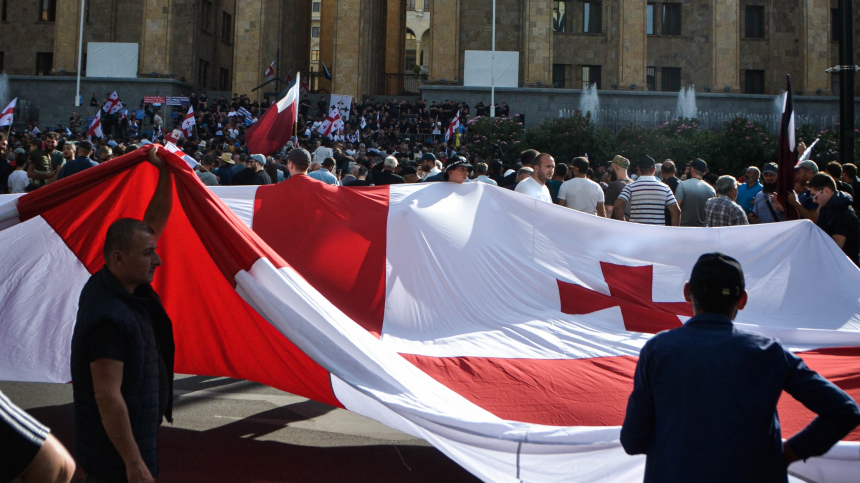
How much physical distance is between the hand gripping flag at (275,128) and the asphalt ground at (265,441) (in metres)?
7.79

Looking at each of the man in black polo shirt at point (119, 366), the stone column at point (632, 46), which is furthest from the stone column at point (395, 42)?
the man in black polo shirt at point (119, 366)

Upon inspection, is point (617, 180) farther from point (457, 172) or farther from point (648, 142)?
point (648, 142)

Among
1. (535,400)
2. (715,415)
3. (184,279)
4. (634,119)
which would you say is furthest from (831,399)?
(634,119)

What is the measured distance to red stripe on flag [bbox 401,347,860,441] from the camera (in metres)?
4.79

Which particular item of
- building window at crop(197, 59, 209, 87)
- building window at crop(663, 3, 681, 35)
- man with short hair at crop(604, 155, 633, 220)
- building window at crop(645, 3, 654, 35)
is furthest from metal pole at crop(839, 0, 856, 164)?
building window at crop(197, 59, 209, 87)

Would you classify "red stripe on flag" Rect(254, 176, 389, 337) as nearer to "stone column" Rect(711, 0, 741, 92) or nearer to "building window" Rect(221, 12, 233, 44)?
"stone column" Rect(711, 0, 741, 92)

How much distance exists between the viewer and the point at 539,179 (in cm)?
909

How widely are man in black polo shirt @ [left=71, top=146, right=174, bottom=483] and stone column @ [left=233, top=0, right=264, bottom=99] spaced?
1563 inches

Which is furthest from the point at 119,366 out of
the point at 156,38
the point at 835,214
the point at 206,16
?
the point at 206,16

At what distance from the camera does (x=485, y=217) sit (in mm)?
6746

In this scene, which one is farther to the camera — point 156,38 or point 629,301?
point 156,38

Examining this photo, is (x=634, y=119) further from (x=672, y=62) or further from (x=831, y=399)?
(x=831, y=399)

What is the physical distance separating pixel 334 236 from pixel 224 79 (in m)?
46.2

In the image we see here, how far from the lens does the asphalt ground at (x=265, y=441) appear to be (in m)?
5.49
